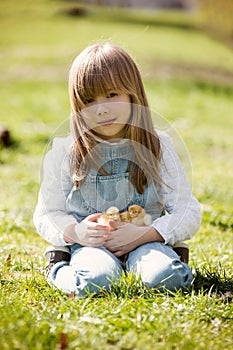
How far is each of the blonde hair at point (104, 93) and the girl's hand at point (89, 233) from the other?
0.23 meters

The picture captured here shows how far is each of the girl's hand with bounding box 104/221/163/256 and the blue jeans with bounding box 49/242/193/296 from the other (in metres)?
0.03

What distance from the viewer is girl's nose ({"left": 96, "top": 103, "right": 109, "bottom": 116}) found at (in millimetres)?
2992

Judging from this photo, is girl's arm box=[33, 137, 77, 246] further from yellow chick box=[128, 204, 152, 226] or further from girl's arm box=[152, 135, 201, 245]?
girl's arm box=[152, 135, 201, 245]

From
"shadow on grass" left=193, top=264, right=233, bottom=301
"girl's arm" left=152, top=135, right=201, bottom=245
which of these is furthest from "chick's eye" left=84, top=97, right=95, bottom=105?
"shadow on grass" left=193, top=264, right=233, bottom=301

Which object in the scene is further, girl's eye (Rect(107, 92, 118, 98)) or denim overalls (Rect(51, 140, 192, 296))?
girl's eye (Rect(107, 92, 118, 98))

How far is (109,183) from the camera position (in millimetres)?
3152

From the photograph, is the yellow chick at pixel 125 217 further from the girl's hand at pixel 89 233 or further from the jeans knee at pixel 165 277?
the jeans knee at pixel 165 277

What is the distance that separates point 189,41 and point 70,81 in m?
19.5

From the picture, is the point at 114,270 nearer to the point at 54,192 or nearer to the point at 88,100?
the point at 54,192

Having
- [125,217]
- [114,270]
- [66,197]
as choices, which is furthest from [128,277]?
[66,197]

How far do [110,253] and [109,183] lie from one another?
1.20ft

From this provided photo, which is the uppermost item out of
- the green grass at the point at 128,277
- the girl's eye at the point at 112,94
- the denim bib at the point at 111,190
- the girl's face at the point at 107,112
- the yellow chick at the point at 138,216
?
the girl's eye at the point at 112,94

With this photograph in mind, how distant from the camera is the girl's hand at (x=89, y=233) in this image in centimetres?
301

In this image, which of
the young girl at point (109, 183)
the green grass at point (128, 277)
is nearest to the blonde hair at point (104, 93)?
the young girl at point (109, 183)
